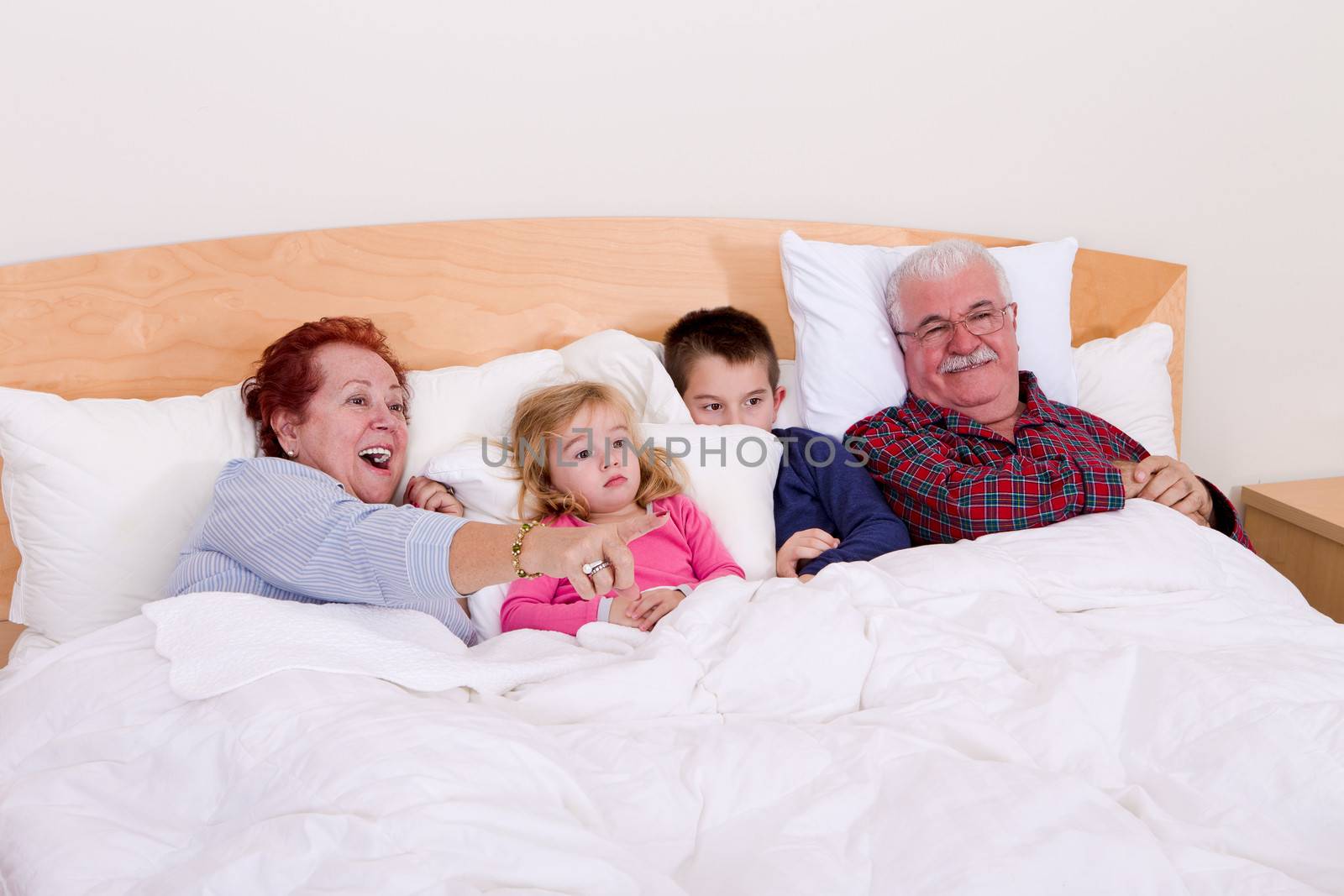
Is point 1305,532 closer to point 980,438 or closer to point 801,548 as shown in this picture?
point 980,438

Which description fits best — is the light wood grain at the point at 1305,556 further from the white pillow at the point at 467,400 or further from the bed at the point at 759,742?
the white pillow at the point at 467,400

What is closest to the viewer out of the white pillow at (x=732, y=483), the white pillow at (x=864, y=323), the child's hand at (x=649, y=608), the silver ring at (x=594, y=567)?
the silver ring at (x=594, y=567)

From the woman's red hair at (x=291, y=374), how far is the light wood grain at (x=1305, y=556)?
1.92 metres

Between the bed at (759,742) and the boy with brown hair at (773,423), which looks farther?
the boy with brown hair at (773,423)

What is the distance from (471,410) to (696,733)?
0.82 meters

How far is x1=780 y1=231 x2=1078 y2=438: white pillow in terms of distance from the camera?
184 cm

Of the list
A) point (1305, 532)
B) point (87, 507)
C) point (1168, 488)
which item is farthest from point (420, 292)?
point (1305, 532)

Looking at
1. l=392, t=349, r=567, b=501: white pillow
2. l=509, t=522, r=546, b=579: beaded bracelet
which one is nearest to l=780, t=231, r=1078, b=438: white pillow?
l=392, t=349, r=567, b=501: white pillow

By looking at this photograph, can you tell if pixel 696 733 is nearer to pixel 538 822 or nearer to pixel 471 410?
pixel 538 822

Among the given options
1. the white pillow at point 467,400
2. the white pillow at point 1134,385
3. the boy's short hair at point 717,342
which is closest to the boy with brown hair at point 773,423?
the boy's short hair at point 717,342

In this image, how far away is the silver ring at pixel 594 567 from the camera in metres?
1.13

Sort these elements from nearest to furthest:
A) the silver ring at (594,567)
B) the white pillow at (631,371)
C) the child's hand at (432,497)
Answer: the silver ring at (594,567) → the child's hand at (432,497) → the white pillow at (631,371)

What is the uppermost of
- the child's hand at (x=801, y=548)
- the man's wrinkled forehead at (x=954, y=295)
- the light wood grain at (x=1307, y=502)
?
the man's wrinkled forehead at (x=954, y=295)

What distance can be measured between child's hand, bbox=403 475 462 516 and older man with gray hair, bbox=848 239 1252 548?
2.49ft
